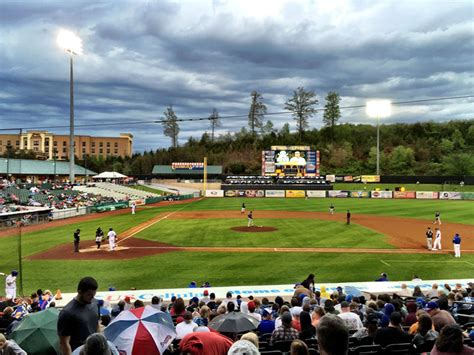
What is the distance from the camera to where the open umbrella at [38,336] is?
5.55m

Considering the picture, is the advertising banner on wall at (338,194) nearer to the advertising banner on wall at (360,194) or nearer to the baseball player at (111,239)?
the advertising banner on wall at (360,194)

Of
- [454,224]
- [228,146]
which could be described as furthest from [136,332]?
[228,146]

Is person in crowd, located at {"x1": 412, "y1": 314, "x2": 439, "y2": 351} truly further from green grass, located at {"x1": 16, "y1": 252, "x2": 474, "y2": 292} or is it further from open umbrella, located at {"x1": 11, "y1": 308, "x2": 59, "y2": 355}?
green grass, located at {"x1": 16, "y1": 252, "x2": 474, "y2": 292}

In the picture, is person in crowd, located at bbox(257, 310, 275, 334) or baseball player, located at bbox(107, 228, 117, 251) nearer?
person in crowd, located at bbox(257, 310, 275, 334)

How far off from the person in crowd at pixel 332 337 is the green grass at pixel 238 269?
1492cm

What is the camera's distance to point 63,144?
6422 inches

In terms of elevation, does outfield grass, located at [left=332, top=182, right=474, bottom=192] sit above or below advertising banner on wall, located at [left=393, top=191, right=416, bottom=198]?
above

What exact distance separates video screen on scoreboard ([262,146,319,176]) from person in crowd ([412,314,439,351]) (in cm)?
7564

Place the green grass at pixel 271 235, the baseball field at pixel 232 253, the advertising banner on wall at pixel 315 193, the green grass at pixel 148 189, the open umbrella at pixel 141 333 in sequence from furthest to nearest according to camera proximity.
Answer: the green grass at pixel 148 189 → the advertising banner on wall at pixel 315 193 → the green grass at pixel 271 235 → the baseball field at pixel 232 253 → the open umbrella at pixel 141 333

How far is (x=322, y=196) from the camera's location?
251ft

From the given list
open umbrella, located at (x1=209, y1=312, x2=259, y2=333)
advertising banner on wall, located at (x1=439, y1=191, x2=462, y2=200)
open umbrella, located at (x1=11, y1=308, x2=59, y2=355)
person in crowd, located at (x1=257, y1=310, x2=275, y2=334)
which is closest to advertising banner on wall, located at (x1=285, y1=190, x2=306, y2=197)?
advertising banner on wall, located at (x1=439, y1=191, x2=462, y2=200)

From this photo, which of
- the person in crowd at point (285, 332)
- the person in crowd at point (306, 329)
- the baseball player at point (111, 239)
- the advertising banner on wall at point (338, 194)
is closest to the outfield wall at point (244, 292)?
the person in crowd at point (306, 329)

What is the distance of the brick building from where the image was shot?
15200 cm

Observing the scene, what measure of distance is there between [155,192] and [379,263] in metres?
68.5
